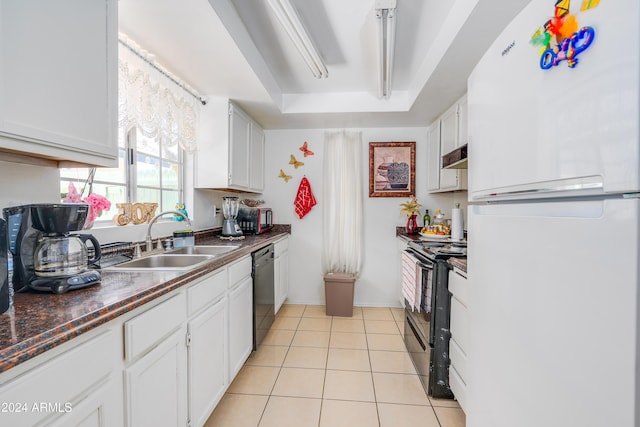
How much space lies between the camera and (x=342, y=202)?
11.1 feet

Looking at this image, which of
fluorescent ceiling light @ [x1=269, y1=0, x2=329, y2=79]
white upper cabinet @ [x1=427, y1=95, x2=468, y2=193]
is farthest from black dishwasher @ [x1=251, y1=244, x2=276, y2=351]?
white upper cabinet @ [x1=427, y1=95, x2=468, y2=193]

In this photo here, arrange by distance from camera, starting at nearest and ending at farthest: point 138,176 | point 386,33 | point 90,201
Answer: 1. point 90,201
2. point 386,33
3. point 138,176

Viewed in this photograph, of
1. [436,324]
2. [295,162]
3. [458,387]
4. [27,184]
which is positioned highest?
[295,162]

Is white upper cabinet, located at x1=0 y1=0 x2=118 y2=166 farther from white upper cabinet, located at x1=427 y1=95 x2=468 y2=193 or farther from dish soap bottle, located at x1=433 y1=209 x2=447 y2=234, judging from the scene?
dish soap bottle, located at x1=433 y1=209 x2=447 y2=234

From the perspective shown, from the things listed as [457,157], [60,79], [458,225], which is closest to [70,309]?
[60,79]

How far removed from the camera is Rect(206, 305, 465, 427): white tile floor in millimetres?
1623

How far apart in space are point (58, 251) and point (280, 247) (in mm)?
2156

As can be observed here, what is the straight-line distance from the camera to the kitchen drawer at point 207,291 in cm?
132

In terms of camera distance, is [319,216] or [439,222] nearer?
[439,222]

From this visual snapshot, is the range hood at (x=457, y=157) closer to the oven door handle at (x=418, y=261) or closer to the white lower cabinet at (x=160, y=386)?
the oven door handle at (x=418, y=261)

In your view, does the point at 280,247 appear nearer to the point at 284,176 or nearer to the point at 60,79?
the point at 284,176

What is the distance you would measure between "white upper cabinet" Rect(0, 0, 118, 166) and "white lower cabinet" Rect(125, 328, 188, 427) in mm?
816

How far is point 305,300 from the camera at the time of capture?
354cm

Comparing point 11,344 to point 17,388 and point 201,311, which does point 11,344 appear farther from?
point 201,311
